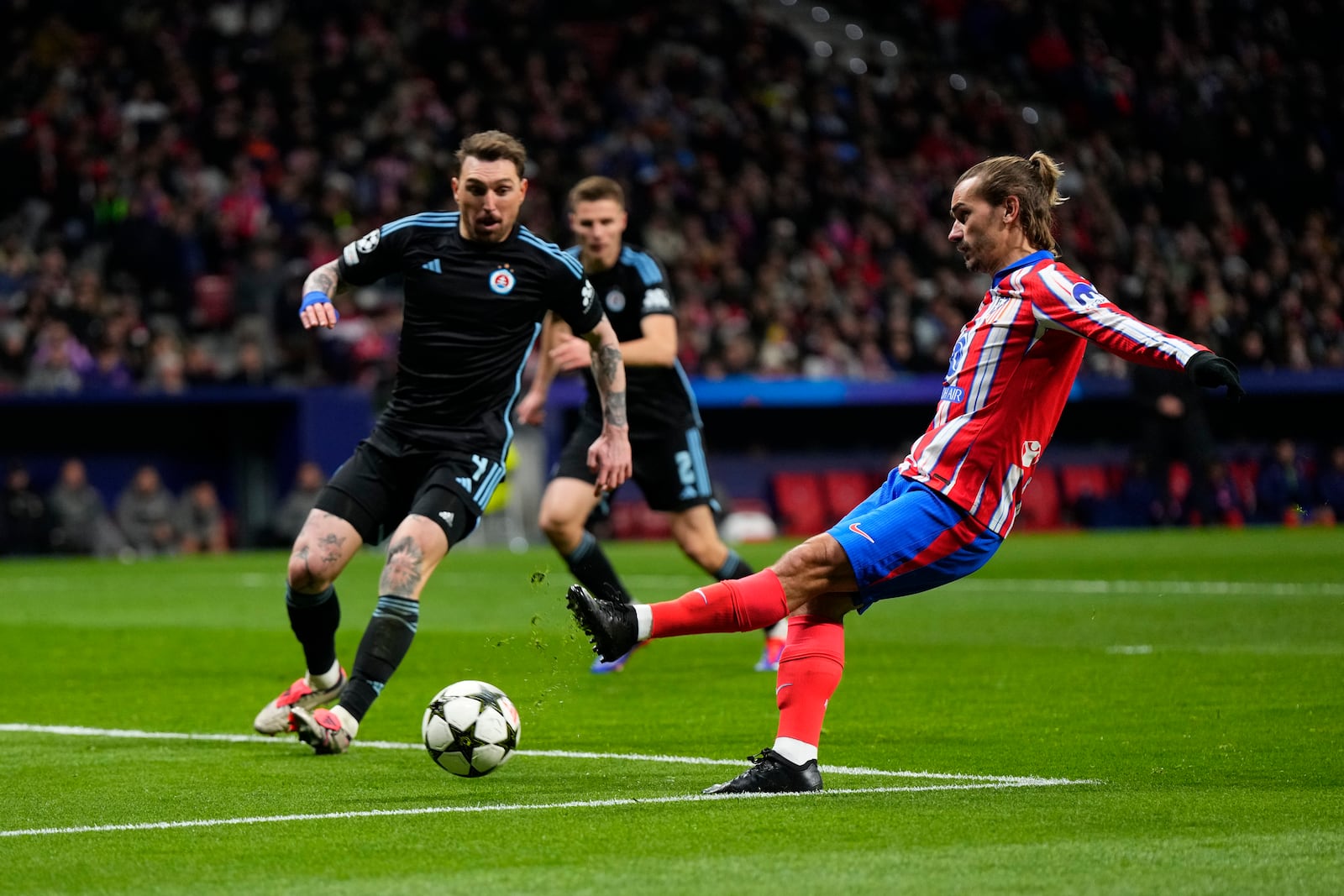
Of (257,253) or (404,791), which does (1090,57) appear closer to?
(257,253)

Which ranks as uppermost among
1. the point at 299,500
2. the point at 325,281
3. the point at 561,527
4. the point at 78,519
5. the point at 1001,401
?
the point at 325,281

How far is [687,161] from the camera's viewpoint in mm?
29297

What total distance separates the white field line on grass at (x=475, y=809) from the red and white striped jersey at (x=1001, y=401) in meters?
0.86

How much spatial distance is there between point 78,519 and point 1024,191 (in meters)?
19.4

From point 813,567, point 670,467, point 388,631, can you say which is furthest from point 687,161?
point 813,567

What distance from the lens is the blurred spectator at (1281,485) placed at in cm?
2877

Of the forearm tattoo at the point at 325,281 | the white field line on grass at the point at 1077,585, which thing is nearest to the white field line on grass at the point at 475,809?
the forearm tattoo at the point at 325,281

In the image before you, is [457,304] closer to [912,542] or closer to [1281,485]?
[912,542]

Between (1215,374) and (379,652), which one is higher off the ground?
(1215,374)

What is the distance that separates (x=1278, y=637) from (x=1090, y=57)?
2449 centimetres

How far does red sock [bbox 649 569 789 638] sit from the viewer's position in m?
6.32

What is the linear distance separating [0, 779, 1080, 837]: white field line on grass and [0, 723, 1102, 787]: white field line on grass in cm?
5

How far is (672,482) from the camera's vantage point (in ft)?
36.8

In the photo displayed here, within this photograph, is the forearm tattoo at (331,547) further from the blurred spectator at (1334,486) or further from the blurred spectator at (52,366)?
the blurred spectator at (1334,486)
